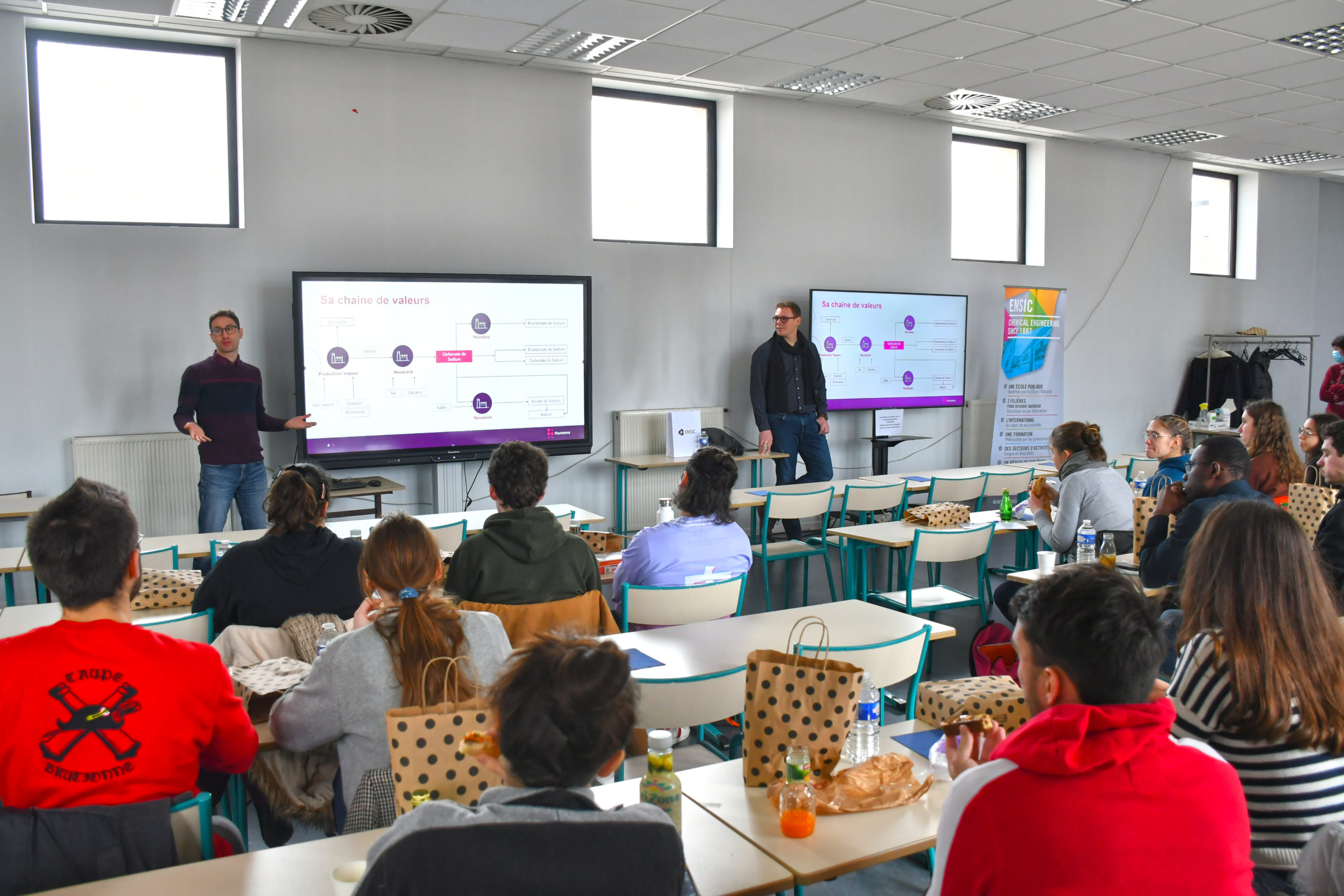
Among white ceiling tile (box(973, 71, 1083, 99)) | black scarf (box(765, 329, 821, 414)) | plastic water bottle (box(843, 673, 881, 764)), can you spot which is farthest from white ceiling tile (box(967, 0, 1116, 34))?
plastic water bottle (box(843, 673, 881, 764))

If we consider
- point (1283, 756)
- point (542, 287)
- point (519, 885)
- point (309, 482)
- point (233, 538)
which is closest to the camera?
point (519, 885)

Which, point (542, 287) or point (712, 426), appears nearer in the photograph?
point (542, 287)

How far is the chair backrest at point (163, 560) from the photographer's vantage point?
3.92 metres

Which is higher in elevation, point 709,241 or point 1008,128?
point 1008,128

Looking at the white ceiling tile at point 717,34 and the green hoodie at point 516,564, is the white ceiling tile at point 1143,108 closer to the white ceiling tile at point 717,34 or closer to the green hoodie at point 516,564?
the white ceiling tile at point 717,34

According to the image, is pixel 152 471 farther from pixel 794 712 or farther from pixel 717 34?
pixel 794 712

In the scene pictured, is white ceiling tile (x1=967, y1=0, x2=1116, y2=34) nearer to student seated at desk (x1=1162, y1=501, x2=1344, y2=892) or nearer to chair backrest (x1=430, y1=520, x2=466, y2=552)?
chair backrest (x1=430, y1=520, x2=466, y2=552)

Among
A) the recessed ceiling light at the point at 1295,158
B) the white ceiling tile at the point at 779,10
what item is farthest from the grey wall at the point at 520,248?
the white ceiling tile at the point at 779,10

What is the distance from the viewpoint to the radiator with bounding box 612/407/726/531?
748cm

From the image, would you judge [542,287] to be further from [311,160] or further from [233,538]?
[233,538]

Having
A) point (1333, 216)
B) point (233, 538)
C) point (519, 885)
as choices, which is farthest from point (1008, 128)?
point (519, 885)

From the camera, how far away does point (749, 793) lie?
1918 mm

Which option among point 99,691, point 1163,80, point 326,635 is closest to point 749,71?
point 1163,80

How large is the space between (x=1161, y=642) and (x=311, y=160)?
613 centimetres
